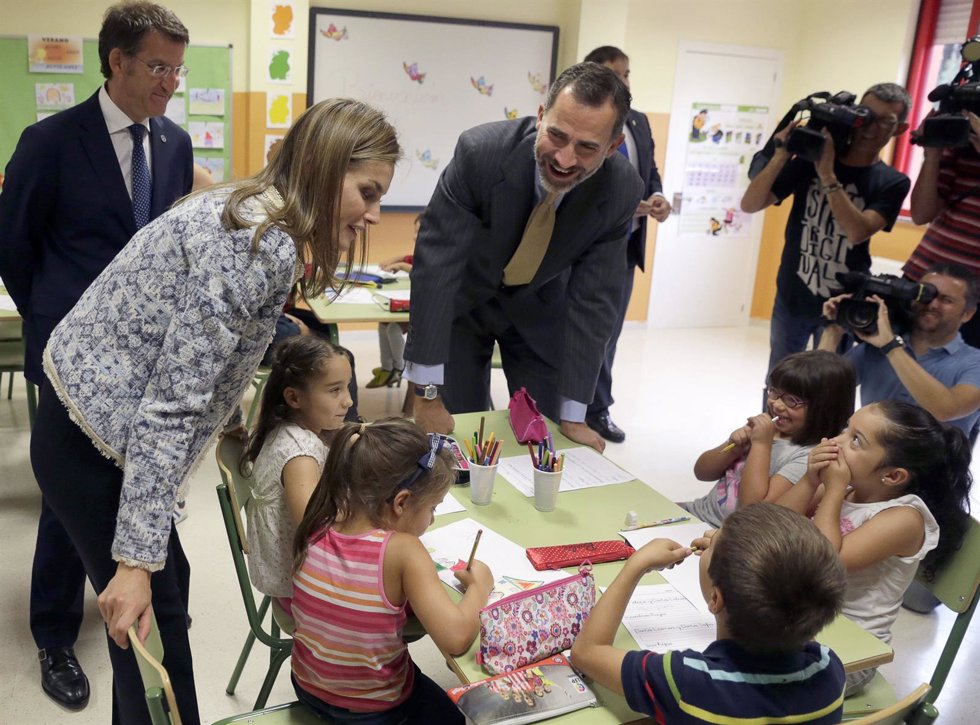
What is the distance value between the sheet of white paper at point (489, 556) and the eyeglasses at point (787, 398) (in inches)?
33.6

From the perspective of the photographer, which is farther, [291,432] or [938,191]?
[938,191]

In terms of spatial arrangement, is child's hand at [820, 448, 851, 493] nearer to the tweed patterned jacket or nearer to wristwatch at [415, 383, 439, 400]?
wristwatch at [415, 383, 439, 400]

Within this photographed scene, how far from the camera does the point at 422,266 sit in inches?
86.1

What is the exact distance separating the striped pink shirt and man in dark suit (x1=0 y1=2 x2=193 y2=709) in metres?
1.00

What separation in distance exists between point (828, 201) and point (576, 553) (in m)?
2.15

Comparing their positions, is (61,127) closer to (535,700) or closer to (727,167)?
(535,700)

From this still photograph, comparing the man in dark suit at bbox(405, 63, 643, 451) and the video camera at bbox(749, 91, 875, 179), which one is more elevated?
the video camera at bbox(749, 91, 875, 179)

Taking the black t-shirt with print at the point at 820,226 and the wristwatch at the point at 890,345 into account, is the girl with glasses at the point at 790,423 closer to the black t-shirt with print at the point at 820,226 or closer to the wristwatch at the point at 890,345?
the wristwatch at the point at 890,345

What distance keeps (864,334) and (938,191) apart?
82 cm

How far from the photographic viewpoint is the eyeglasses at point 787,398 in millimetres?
2105

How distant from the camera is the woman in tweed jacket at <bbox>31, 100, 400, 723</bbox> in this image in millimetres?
1192

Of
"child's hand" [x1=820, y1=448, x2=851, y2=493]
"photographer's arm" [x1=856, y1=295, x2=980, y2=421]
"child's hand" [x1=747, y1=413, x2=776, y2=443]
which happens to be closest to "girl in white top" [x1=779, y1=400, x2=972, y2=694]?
"child's hand" [x1=820, y1=448, x2=851, y2=493]

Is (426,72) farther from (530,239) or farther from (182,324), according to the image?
(182,324)

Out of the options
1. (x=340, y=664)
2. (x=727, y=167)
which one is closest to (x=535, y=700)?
(x=340, y=664)
